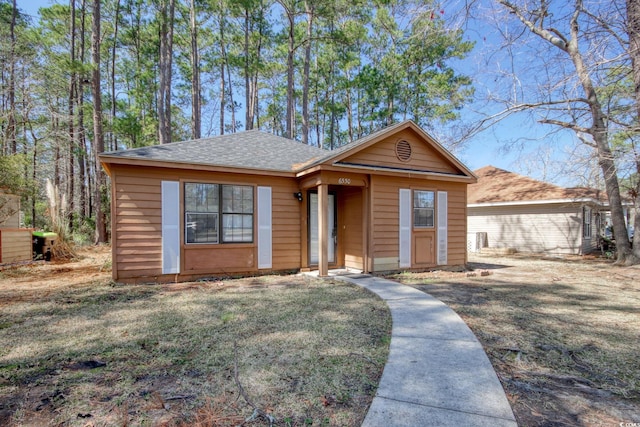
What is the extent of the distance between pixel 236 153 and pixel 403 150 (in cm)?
435

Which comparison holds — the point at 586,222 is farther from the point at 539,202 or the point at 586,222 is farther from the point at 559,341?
the point at 559,341

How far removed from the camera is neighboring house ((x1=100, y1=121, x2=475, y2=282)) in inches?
266

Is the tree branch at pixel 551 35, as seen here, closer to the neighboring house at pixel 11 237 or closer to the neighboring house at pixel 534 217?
the neighboring house at pixel 534 217

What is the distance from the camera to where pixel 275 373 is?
278 cm

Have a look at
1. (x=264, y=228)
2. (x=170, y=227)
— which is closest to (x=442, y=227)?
(x=264, y=228)

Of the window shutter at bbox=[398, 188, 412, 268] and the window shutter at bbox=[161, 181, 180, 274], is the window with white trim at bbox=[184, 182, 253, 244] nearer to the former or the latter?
the window shutter at bbox=[161, 181, 180, 274]

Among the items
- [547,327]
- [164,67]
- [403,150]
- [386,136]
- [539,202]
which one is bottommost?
[547,327]

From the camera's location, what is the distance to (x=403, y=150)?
849 cm

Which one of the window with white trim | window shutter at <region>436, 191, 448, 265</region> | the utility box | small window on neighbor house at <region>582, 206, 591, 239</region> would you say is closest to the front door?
the window with white trim

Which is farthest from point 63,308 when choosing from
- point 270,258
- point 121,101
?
point 121,101

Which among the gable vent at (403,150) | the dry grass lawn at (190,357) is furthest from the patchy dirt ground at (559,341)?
the gable vent at (403,150)

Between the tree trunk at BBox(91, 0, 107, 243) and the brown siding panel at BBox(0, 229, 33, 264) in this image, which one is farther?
the tree trunk at BBox(91, 0, 107, 243)

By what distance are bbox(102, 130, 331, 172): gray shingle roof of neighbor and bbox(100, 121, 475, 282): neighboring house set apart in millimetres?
34

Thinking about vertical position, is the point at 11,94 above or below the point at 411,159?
above
